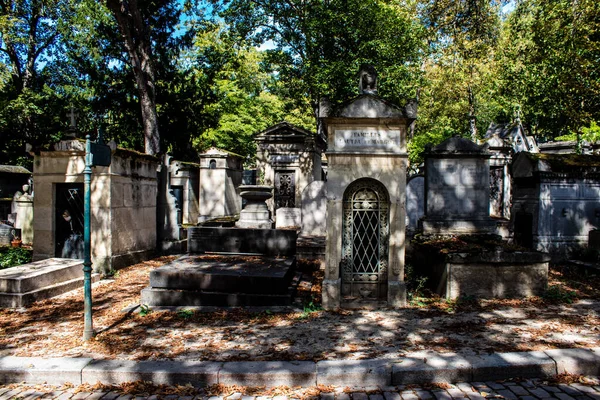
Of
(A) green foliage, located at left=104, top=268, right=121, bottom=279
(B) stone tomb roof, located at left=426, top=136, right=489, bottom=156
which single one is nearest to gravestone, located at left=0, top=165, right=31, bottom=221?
(A) green foliage, located at left=104, top=268, right=121, bottom=279

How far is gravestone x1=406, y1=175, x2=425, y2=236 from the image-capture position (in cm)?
1253

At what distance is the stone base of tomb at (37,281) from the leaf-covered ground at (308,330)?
0.24 meters

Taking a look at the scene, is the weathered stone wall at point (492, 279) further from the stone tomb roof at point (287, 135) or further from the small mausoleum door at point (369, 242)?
the stone tomb roof at point (287, 135)

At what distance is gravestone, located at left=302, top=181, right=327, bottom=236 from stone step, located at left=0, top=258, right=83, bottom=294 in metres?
6.06

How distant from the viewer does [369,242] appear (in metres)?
6.71

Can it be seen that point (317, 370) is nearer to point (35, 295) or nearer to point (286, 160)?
point (35, 295)

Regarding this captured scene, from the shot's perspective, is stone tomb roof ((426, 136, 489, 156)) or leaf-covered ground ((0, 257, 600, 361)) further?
stone tomb roof ((426, 136, 489, 156))

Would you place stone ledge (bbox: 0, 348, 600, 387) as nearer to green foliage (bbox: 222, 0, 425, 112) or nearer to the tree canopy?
the tree canopy

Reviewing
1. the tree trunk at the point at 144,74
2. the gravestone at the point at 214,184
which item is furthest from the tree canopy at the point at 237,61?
the gravestone at the point at 214,184

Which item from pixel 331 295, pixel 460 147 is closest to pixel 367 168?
pixel 331 295

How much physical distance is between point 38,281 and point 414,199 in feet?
33.2

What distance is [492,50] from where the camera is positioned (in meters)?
24.3

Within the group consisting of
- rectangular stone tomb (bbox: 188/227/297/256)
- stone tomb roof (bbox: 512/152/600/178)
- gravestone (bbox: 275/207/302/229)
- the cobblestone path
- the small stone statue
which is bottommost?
the cobblestone path

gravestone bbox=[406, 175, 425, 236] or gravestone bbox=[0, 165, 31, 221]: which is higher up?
gravestone bbox=[0, 165, 31, 221]
